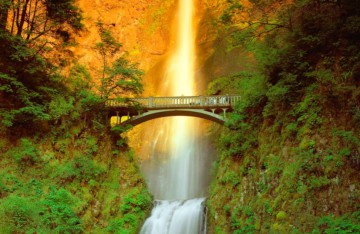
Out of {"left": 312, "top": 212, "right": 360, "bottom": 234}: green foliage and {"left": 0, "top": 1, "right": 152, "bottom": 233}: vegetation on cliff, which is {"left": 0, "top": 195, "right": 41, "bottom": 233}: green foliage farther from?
{"left": 312, "top": 212, "right": 360, "bottom": 234}: green foliage

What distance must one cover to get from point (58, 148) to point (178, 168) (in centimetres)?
1283

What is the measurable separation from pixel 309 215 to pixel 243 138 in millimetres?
7323

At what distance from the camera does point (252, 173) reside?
15242 mm

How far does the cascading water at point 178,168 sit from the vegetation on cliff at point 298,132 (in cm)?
289

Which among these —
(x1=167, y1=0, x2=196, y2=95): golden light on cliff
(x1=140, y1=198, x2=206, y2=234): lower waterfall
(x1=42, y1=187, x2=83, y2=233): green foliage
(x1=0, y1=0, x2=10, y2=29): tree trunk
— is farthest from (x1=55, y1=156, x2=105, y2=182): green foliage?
(x1=167, y1=0, x2=196, y2=95): golden light on cliff

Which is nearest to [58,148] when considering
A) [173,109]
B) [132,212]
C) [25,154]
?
[25,154]

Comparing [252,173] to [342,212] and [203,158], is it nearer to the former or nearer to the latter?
[342,212]

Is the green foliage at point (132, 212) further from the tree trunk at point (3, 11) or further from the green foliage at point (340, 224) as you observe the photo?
the tree trunk at point (3, 11)

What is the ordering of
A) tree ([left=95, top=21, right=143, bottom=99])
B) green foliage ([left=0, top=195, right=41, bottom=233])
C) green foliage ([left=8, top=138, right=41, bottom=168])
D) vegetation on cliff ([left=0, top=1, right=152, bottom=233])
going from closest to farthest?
green foliage ([left=0, top=195, right=41, bottom=233]), vegetation on cliff ([left=0, top=1, right=152, bottom=233]), green foliage ([left=8, top=138, right=41, bottom=168]), tree ([left=95, top=21, right=143, bottom=99])

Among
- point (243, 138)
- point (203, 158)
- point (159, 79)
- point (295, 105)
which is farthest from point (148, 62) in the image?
point (295, 105)

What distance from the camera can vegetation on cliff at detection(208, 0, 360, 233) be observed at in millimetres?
10133

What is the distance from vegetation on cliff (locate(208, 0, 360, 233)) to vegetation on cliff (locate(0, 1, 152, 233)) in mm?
6360

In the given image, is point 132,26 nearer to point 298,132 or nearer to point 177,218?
point 177,218

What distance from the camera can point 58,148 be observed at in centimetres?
1853
